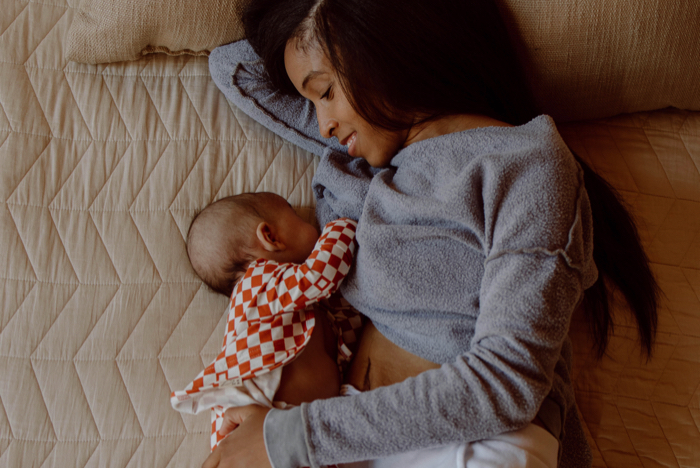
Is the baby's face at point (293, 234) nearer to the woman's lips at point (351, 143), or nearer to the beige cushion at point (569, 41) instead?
the woman's lips at point (351, 143)

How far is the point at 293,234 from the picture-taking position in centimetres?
103

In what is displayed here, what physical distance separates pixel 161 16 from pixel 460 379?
999 mm

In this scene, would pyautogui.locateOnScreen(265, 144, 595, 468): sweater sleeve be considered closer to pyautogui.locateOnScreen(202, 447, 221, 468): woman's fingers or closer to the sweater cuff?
the sweater cuff

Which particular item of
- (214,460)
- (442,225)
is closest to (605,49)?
(442,225)

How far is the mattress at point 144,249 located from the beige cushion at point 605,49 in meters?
0.11

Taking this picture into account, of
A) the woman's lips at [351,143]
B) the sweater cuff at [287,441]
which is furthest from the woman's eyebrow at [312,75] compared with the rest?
the sweater cuff at [287,441]

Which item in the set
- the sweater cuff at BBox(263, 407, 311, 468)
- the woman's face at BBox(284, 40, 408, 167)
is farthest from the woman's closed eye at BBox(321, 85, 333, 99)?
the sweater cuff at BBox(263, 407, 311, 468)

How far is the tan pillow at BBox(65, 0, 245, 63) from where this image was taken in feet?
3.72

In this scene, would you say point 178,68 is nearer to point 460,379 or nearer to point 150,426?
point 150,426

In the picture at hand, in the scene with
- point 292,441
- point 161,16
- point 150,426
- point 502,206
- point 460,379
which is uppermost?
point 161,16

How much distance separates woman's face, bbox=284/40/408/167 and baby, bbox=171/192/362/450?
158mm

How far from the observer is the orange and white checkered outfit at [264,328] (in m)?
0.89

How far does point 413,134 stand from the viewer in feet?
3.34

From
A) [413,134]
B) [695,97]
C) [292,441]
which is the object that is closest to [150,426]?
[292,441]
